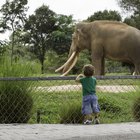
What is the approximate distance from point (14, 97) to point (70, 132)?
182 cm

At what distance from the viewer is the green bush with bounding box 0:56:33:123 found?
29.0 feet

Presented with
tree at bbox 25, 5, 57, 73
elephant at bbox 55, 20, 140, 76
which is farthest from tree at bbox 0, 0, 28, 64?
elephant at bbox 55, 20, 140, 76

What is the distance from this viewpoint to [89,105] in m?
8.77

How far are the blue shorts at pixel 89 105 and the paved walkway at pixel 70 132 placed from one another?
1.33 feet

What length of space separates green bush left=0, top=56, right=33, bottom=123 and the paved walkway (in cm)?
53

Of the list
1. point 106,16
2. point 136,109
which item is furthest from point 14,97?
point 106,16

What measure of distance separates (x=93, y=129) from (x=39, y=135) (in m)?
1.09

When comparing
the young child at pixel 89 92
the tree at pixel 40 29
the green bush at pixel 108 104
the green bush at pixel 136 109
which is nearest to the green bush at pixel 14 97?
the young child at pixel 89 92

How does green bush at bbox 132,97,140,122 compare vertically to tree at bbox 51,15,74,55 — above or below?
below

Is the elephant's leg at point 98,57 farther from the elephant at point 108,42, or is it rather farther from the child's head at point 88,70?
the child's head at point 88,70

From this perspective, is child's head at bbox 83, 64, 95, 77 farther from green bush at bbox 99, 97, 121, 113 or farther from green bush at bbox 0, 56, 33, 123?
green bush at bbox 99, 97, 121, 113

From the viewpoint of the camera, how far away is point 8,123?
8781 millimetres

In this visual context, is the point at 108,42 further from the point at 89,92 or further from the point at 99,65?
the point at 89,92

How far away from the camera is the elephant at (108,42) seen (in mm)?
20875
